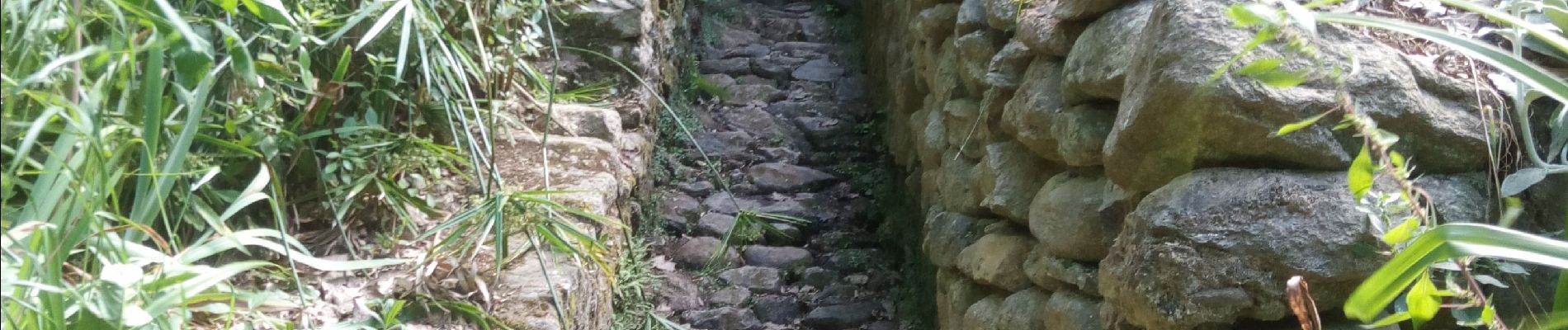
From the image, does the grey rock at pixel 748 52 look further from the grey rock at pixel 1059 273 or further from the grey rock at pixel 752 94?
the grey rock at pixel 1059 273

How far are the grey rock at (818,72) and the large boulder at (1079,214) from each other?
2.39 m

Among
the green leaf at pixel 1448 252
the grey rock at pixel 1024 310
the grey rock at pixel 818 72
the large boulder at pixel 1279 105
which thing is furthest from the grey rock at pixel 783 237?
the green leaf at pixel 1448 252

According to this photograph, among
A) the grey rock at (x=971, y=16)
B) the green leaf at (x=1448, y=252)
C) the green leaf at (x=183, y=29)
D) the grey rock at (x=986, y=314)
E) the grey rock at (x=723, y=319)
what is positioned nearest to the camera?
the green leaf at (x=1448, y=252)

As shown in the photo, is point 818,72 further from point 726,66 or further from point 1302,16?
point 1302,16

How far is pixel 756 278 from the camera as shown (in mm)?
2738

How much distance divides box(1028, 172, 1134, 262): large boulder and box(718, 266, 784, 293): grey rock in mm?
1247

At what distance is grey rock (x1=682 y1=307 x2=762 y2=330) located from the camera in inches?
100

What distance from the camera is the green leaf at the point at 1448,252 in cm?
78

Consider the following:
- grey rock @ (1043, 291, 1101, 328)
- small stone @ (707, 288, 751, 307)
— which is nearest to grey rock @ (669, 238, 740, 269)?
small stone @ (707, 288, 751, 307)

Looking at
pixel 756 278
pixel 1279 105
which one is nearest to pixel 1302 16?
pixel 1279 105

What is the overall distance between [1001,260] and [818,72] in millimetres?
2320

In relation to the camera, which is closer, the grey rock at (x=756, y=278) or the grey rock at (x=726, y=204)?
the grey rock at (x=756, y=278)

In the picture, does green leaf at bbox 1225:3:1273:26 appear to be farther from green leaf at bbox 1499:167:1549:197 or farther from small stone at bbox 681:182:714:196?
small stone at bbox 681:182:714:196

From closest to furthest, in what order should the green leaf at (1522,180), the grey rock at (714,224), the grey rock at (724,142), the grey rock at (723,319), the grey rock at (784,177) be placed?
the green leaf at (1522,180)
the grey rock at (723,319)
the grey rock at (714,224)
the grey rock at (784,177)
the grey rock at (724,142)
